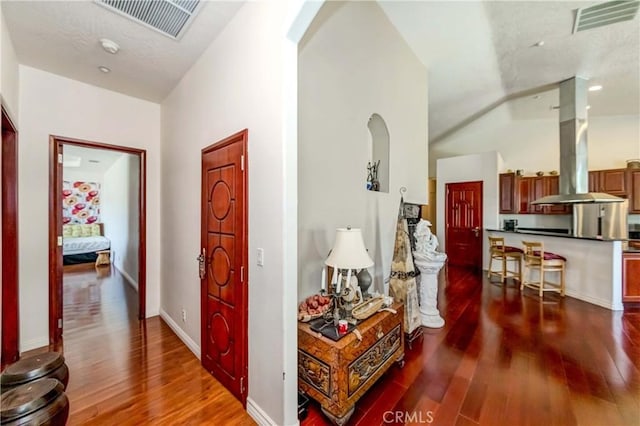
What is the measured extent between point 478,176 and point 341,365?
6.42 metres

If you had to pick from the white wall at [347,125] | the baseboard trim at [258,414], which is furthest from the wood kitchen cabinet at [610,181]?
the baseboard trim at [258,414]

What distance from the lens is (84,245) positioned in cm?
675

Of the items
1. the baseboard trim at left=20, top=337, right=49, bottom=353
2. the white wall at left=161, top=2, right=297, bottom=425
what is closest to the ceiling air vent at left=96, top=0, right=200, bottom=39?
the white wall at left=161, top=2, right=297, bottom=425

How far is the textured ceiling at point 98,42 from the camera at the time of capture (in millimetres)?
2030

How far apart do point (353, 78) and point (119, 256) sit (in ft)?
22.8

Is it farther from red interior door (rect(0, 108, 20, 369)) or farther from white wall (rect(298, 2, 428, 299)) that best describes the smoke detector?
white wall (rect(298, 2, 428, 299))

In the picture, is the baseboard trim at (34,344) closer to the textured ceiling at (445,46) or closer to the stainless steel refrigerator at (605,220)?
the textured ceiling at (445,46)

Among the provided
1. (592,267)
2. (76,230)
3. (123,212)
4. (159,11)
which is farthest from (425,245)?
(76,230)

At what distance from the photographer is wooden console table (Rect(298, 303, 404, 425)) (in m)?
1.69

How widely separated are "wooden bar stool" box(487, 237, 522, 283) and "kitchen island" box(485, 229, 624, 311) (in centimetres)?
49

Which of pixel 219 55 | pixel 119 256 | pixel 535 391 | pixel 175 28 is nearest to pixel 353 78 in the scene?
pixel 219 55

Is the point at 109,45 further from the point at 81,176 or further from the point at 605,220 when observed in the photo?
the point at 605,220

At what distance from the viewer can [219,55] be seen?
7.73 ft

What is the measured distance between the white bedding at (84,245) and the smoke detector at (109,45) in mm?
6291
